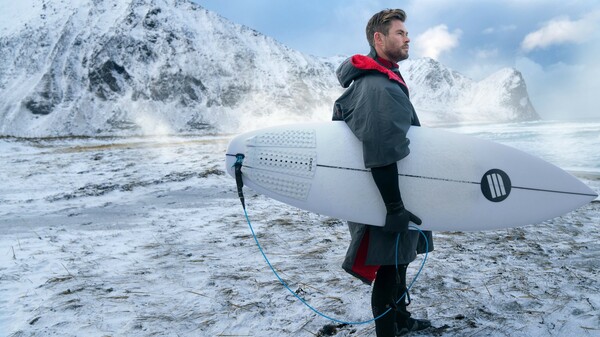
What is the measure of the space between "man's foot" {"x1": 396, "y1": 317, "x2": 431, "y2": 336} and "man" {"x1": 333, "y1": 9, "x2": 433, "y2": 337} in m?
0.33

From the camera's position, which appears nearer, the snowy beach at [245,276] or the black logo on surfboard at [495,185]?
the black logo on surfboard at [495,185]

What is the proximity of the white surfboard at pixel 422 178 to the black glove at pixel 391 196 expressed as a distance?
0.54 feet

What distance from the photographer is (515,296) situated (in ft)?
9.55

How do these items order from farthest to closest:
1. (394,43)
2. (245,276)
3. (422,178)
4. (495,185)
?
(245,276)
(495,185)
(422,178)
(394,43)

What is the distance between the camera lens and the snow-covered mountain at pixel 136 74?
259ft

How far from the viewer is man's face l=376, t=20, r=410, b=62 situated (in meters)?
2.14

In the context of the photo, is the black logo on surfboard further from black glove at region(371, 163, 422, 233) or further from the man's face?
the man's face

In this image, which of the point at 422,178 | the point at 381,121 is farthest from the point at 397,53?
the point at 422,178

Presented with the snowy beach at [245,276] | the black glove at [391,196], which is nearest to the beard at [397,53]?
the black glove at [391,196]

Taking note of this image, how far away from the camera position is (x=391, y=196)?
1.94 meters

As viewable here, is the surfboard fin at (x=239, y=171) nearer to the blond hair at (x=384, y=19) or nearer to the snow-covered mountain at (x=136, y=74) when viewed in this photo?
the blond hair at (x=384, y=19)

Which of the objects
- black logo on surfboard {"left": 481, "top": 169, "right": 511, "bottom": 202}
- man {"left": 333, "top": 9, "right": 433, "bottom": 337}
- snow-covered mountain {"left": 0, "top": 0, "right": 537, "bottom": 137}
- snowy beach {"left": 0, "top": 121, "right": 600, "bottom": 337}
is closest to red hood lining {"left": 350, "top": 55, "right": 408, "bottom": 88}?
man {"left": 333, "top": 9, "right": 433, "bottom": 337}

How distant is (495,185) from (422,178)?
1.94 feet

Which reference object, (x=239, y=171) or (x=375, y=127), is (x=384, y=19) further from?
(x=239, y=171)
